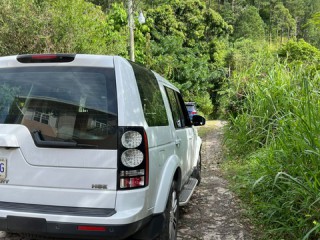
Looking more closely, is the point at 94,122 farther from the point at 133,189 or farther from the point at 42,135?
the point at 133,189

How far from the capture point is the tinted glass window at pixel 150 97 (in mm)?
3021

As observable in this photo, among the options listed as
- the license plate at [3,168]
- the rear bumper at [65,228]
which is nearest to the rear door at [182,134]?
the rear bumper at [65,228]

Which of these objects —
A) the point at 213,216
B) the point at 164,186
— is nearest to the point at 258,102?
the point at 213,216

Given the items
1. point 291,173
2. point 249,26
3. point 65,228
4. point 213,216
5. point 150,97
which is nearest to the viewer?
point 65,228

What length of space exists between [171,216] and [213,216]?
1759 millimetres

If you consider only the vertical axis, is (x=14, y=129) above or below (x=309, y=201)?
above

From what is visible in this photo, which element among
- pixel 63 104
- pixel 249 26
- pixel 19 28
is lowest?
pixel 63 104

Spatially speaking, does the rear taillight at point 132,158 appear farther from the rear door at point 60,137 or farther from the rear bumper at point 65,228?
the rear bumper at point 65,228

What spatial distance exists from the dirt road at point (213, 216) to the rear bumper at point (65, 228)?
156 cm

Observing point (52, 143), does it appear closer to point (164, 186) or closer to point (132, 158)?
point (132, 158)

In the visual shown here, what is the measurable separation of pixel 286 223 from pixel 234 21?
49159 mm

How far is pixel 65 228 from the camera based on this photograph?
252cm

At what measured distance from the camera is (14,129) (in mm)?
2787

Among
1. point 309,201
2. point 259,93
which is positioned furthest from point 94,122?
point 259,93
